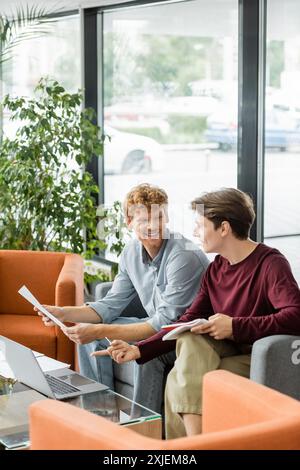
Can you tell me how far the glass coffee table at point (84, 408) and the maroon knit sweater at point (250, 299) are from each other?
47 cm

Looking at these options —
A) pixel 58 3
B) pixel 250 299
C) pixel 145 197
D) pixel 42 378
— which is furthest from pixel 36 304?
pixel 58 3

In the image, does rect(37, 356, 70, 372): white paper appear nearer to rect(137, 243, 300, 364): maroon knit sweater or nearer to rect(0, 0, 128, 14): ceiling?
rect(137, 243, 300, 364): maroon knit sweater

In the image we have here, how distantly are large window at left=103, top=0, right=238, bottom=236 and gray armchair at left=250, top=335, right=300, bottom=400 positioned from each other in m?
2.14

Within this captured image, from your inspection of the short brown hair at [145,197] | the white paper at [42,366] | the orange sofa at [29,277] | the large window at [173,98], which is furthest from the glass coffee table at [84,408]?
the large window at [173,98]

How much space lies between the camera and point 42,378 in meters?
3.06

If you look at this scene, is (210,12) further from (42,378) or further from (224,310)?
(42,378)

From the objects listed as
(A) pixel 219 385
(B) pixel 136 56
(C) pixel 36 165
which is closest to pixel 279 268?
(A) pixel 219 385

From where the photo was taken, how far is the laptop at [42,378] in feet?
10.0

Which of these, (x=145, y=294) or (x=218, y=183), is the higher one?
(x=218, y=183)

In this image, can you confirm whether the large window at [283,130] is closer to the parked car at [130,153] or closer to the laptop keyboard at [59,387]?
the parked car at [130,153]

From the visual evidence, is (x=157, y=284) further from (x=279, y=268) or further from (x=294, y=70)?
(x=294, y=70)

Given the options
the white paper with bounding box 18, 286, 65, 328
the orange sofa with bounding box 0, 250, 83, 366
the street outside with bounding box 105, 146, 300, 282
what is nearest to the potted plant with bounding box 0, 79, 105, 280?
the street outside with bounding box 105, 146, 300, 282

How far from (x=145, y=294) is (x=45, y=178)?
1.84 m

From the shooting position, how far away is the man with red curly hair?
373 centimetres
